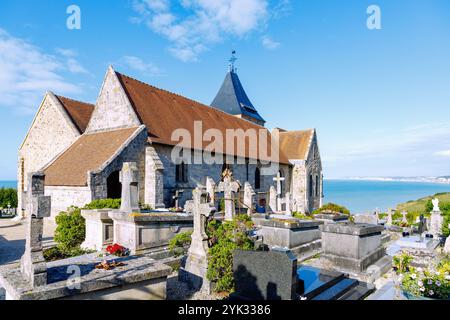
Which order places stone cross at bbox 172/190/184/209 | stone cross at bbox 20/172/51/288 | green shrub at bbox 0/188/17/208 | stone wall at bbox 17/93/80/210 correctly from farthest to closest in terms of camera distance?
green shrub at bbox 0/188/17/208
stone wall at bbox 17/93/80/210
stone cross at bbox 172/190/184/209
stone cross at bbox 20/172/51/288

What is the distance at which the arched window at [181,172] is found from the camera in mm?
15539

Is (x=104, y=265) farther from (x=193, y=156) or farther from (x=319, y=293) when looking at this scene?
(x=193, y=156)

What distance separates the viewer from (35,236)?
12.6ft

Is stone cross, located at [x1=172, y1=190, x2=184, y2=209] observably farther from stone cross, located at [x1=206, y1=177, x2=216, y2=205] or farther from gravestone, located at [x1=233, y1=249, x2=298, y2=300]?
gravestone, located at [x1=233, y1=249, x2=298, y2=300]

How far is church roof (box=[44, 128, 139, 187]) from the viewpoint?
12500mm

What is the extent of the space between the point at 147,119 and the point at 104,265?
37.9 feet

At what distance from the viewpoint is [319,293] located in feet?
17.2

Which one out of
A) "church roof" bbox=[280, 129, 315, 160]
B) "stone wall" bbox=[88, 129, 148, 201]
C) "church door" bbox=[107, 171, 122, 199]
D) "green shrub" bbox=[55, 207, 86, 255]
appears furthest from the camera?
"church roof" bbox=[280, 129, 315, 160]

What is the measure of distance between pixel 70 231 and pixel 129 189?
257 centimetres

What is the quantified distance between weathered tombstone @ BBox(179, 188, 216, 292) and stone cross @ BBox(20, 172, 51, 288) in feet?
10.1

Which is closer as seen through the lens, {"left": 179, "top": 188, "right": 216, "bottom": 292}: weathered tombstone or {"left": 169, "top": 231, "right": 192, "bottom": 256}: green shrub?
{"left": 179, "top": 188, "right": 216, "bottom": 292}: weathered tombstone

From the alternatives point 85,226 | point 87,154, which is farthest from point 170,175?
point 85,226

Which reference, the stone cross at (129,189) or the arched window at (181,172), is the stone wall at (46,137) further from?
the stone cross at (129,189)

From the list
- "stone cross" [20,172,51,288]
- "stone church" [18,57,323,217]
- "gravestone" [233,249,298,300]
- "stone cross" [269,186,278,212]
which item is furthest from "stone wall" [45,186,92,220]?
"stone cross" [269,186,278,212]
